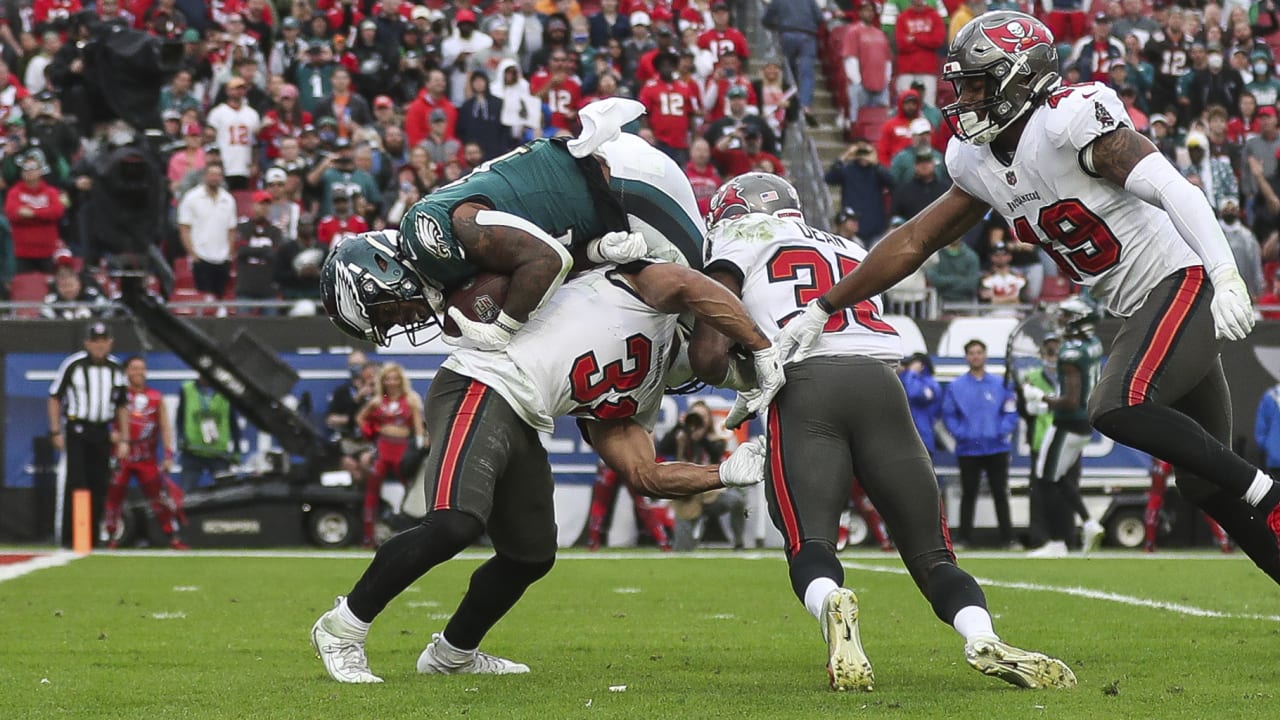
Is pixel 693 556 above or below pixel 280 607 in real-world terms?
below

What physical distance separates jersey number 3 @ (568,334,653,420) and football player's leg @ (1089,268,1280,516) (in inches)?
Answer: 52.7

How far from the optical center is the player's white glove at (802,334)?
5.14 m

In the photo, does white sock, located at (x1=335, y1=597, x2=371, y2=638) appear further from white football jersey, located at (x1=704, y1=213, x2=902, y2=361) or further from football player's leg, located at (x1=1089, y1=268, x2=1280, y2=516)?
football player's leg, located at (x1=1089, y1=268, x2=1280, y2=516)

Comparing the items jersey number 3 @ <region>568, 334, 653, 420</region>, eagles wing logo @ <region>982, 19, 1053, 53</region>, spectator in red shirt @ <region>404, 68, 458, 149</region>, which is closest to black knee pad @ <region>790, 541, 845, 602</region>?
jersey number 3 @ <region>568, 334, 653, 420</region>

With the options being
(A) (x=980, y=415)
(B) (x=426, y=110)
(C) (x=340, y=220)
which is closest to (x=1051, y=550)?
(A) (x=980, y=415)

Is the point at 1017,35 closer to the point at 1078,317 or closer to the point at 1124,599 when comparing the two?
the point at 1124,599

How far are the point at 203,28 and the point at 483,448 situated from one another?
39.7ft

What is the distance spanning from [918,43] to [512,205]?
1239cm

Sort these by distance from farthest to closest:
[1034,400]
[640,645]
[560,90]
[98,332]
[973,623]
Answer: [560,90]
[1034,400]
[98,332]
[640,645]
[973,623]

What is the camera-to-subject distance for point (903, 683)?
16.9 ft

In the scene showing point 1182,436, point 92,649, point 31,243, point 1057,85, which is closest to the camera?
point 1182,436

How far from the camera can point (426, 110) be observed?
15.8 meters

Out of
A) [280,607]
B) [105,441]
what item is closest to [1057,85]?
[280,607]

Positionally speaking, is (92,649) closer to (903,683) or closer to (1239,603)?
(903,683)
